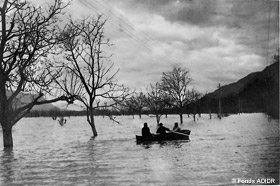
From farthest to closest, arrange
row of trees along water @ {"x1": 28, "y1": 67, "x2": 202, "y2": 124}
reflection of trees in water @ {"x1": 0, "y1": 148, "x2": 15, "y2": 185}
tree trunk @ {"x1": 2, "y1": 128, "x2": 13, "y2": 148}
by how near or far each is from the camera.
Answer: row of trees along water @ {"x1": 28, "y1": 67, "x2": 202, "y2": 124} < tree trunk @ {"x1": 2, "y1": 128, "x2": 13, "y2": 148} < reflection of trees in water @ {"x1": 0, "y1": 148, "x2": 15, "y2": 185}

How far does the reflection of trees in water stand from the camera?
15.0 m

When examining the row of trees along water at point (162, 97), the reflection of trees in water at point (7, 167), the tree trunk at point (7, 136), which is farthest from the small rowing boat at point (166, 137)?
the reflection of trees in water at point (7, 167)

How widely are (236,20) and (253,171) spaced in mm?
6386

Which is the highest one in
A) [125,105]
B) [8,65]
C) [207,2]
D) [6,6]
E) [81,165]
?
[6,6]

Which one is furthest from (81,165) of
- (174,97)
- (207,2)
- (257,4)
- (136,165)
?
(174,97)

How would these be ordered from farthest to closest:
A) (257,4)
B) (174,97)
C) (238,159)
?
(174,97) → (238,159) → (257,4)

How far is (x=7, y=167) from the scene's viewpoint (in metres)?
18.9

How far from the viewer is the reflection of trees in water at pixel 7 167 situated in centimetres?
1504

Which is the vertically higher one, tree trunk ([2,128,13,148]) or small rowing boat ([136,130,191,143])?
tree trunk ([2,128,13,148])

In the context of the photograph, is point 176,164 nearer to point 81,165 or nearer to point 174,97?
point 81,165

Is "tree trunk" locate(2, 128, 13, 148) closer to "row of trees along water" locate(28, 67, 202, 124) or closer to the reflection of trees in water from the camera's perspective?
the reflection of trees in water

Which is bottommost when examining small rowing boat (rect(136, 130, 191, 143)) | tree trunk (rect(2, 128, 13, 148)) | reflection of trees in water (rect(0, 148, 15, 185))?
reflection of trees in water (rect(0, 148, 15, 185))

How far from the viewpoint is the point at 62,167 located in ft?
58.9

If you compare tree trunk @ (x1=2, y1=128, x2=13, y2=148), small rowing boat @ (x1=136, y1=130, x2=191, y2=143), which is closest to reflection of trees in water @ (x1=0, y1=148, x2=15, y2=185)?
tree trunk @ (x1=2, y1=128, x2=13, y2=148)
